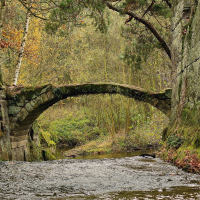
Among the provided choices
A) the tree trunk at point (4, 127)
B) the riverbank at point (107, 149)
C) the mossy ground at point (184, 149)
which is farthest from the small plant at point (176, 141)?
the riverbank at point (107, 149)

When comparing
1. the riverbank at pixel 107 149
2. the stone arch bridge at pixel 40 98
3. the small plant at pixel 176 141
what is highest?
the stone arch bridge at pixel 40 98

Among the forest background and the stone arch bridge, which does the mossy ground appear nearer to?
the stone arch bridge

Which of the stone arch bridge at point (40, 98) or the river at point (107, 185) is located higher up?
the stone arch bridge at point (40, 98)

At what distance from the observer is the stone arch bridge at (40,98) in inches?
332

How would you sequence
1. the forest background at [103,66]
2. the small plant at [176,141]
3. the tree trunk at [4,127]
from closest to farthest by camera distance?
the small plant at [176,141], the tree trunk at [4,127], the forest background at [103,66]

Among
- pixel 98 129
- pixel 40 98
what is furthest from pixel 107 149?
pixel 40 98

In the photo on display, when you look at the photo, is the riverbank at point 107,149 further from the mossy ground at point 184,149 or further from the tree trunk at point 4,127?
the mossy ground at point 184,149

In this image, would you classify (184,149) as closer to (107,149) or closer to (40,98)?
(40,98)

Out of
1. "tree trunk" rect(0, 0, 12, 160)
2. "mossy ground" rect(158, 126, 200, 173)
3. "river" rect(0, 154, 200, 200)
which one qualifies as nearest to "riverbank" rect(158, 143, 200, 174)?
"mossy ground" rect(158, 126, 200, 173)

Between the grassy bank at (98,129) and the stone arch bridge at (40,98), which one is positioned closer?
the stone arch bridge at (40,98)

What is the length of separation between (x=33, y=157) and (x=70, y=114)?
29.7ft

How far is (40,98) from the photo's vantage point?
8.45 m

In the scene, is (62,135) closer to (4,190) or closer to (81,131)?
(81,131)

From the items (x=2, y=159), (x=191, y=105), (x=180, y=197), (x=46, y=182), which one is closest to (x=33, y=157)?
(x=2, y=159)
